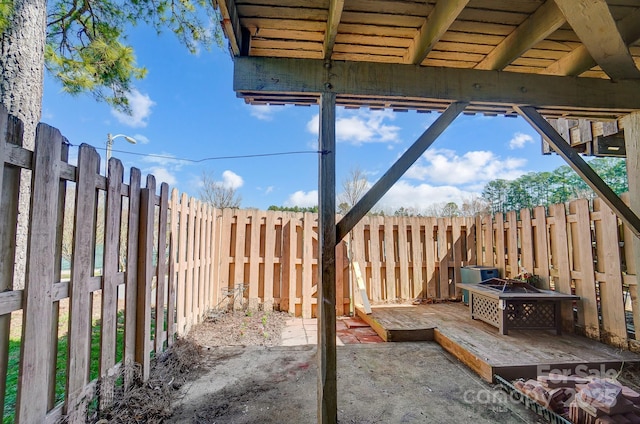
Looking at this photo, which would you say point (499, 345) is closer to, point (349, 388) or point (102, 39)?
point (349, 388)

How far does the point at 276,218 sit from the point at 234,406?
3268mm

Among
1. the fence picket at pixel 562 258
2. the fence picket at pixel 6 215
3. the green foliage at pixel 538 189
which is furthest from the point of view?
the green foliage at pixel 538 189

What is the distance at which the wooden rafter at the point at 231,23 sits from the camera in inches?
58.7

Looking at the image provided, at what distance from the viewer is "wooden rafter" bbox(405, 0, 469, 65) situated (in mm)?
1523

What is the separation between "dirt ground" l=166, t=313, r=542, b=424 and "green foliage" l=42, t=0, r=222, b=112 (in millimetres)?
3967

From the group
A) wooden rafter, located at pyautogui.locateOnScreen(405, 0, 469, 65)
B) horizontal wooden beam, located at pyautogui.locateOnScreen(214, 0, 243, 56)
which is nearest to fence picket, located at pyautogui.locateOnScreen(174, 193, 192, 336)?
horizontal wooden beam, located at pyautogui.locateOnScreen(214, 0, 243, 56)

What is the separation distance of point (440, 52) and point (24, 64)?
12.0 ft

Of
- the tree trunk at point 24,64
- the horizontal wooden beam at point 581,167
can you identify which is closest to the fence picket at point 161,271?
the tree trunk at point 24,64

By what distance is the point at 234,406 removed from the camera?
7.08 feet

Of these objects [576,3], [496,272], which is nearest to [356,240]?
[496,272]

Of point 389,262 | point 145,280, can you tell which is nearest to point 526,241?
point 389,262

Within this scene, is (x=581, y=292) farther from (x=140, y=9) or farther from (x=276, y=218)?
(x=140, y=9)

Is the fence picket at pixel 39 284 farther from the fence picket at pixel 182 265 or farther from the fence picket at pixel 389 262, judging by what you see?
the fence picket at pixel 389 262

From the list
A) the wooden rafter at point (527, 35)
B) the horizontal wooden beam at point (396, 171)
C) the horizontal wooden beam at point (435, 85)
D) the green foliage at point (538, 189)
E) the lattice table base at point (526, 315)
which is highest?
the green foliage at point (538, 189)
